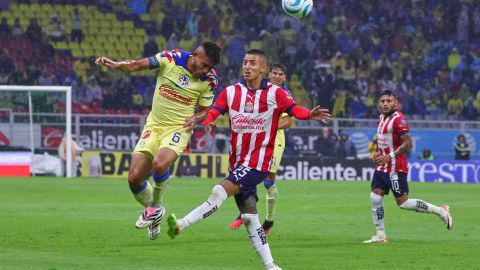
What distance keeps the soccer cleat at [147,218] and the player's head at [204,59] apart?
1.77 metres

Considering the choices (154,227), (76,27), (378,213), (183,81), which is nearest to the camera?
(154,227)

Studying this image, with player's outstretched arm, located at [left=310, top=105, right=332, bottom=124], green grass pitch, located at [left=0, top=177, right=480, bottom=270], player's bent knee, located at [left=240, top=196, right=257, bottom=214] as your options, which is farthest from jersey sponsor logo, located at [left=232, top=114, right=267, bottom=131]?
green grass pitch, located at [left=0, top=177, right=480, bottom=270]

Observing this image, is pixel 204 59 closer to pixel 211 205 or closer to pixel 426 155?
pixel 211 205

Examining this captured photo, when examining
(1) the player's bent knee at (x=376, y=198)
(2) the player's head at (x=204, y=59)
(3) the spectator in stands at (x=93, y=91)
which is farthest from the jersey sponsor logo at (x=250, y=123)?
(3) the spectator in stands at (x=93, y=91)

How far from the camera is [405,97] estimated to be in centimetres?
3800

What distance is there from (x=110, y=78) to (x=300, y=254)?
2701 cm

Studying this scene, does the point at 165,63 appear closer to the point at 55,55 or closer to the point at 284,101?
the point at 284,101

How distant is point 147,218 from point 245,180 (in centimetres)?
329

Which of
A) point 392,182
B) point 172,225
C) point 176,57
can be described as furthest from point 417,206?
point 172,225

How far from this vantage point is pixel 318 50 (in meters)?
39.6

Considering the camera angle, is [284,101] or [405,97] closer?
[284,101]

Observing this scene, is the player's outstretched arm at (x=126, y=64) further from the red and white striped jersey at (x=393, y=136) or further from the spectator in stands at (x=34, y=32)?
the spectator in stands at (x=34, y=32)

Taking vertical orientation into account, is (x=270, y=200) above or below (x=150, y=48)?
below

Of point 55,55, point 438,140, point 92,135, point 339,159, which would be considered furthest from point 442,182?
point 55,55
